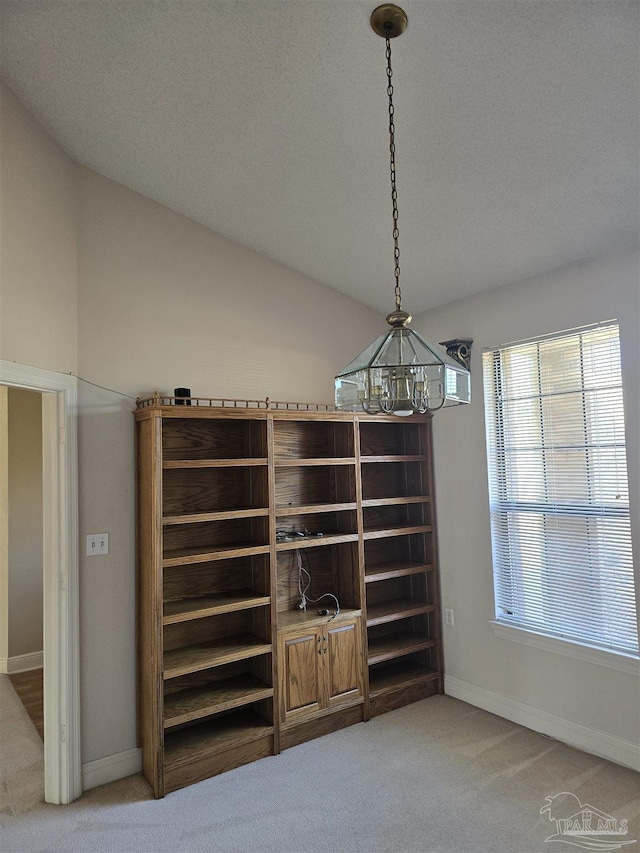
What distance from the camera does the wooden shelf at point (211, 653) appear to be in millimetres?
2713

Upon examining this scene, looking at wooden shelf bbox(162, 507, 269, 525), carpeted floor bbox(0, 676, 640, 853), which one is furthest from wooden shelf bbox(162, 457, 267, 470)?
carpeted floor bbox(0, 676, 640, 853)

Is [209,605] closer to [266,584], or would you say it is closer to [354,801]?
[266,584]

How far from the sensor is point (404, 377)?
1489 mm

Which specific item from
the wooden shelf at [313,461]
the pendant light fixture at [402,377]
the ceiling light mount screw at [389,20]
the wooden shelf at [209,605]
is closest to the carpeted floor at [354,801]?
→ the wooden shelf at [209,605]

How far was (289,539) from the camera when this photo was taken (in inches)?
126

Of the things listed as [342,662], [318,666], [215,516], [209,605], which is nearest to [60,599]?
[209,605]

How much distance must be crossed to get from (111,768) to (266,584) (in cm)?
117

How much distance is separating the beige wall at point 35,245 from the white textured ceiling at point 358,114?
0.43ft

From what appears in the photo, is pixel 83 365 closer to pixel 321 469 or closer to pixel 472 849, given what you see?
pixel 321 469

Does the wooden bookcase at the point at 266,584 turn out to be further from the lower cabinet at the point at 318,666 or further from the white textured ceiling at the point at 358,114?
the white textured ceiling at the point at 358,114

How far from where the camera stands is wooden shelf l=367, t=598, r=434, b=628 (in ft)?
11.3

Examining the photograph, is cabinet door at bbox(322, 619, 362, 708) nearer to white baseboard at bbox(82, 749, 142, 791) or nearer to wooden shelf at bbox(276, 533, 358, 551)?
wooden shelf at bbox(276, 533, 358, 551)

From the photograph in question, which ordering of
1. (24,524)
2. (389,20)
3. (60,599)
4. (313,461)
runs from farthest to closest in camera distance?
1. (24,524)
2. (313,461)
3. (60,599)
4. (389,20)

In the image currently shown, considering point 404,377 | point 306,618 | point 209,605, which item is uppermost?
point 404,377
